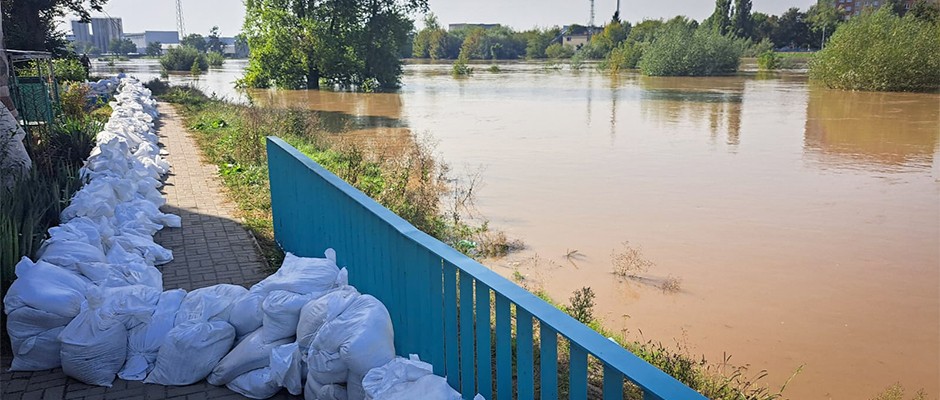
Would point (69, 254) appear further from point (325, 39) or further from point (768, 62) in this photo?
point (768, 62)

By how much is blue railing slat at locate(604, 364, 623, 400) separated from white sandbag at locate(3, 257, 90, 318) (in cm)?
299

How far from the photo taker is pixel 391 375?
2592 millimetres

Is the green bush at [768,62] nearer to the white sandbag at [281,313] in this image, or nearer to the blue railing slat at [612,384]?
the white sandbag at [281,313]

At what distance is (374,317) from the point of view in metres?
2.84

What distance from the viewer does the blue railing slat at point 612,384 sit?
5.75 ft

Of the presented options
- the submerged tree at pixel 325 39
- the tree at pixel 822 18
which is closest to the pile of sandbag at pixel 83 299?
the submerged tree at pixel 325 39

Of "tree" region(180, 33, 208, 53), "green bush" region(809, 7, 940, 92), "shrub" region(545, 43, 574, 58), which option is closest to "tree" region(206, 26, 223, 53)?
"tree" region(180, 33, 208, 53)

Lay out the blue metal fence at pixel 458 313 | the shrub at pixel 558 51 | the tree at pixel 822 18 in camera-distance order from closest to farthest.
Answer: the blue metal fence at pixel 458 313
the tree at pixel 822 18
the shrub at pixel 558 51

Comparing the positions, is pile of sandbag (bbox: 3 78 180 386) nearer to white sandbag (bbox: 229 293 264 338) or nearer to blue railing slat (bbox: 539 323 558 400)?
white sandbag (bbox: 229 293 264 338)

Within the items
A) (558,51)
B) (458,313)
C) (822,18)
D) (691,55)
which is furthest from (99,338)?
(558,51)

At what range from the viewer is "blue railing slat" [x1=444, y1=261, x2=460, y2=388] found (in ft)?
8.48

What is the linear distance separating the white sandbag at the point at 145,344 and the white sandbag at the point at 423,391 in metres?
1.72

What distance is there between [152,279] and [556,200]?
23.1ft

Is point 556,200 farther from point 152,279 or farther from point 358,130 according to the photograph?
point 358,130
